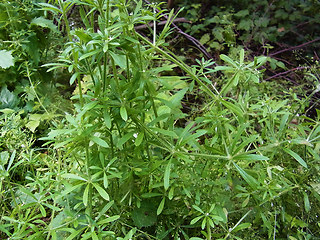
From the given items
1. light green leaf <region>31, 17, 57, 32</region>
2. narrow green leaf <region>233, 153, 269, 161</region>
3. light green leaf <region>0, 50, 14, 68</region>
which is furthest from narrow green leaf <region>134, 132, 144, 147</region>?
light green leaf <region>31, 17, 57, 32</region>

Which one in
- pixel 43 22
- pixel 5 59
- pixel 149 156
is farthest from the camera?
pixel 43 22

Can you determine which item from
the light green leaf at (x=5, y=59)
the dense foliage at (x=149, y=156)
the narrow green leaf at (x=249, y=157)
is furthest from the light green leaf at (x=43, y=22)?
the narrow green leaf at (x=249, y=157)

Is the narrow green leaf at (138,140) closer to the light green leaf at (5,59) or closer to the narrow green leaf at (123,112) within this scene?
the narrow green leaf at (123,112)

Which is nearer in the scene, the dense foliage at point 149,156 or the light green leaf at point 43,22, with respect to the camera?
the dense foliage at point 149,156

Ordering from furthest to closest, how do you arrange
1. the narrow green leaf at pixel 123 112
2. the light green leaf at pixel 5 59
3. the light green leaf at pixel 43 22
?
1. the light green leaf at pixel 43 22
2. the light green leaf at pixel 5 59
3. the narrow green leaf at pixel 123 112

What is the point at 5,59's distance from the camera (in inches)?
83.2

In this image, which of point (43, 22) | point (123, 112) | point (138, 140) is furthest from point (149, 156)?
point (43, 22)

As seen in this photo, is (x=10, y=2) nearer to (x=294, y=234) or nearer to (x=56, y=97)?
(x=56, y=97)

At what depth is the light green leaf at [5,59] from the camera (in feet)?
6.88

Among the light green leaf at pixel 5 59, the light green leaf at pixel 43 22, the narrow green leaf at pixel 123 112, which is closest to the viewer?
the narrow green leaf at pixel 123 112

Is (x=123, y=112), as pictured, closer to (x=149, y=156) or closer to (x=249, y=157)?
(x=149, y=156)

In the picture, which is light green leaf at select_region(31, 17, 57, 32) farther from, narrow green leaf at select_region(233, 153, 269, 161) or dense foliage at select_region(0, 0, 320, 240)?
narrow green leaf at select_region(233, 153, 269, 161)

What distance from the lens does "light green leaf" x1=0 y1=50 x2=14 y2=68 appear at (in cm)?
210

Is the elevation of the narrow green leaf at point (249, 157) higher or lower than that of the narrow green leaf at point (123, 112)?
lower
